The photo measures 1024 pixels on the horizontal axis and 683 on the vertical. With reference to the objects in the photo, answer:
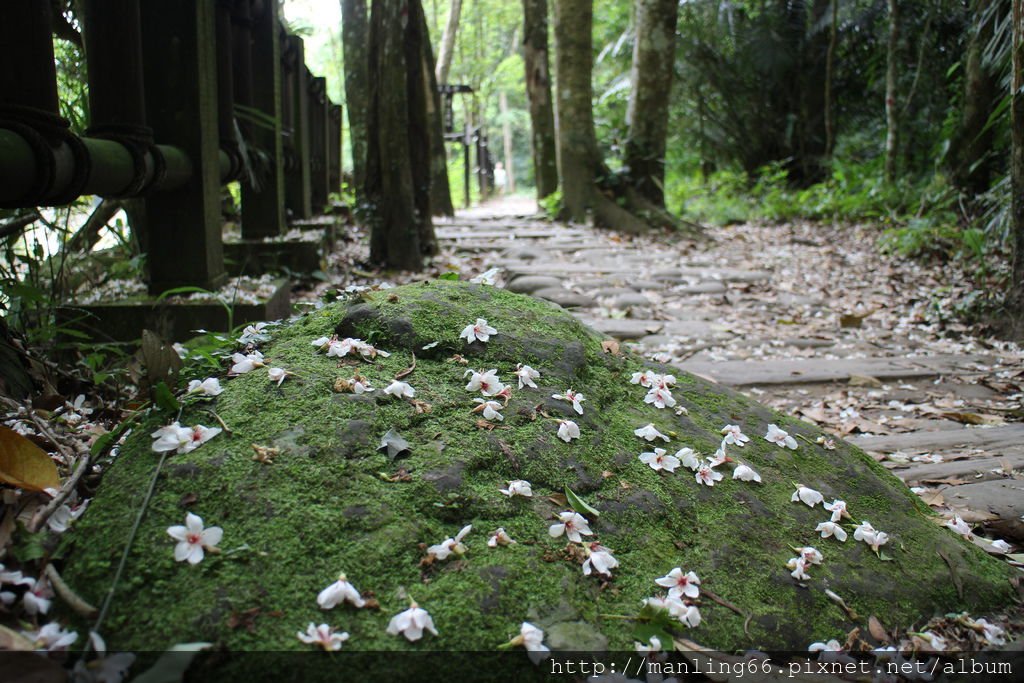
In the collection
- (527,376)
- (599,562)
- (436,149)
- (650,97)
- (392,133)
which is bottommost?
(599,562)

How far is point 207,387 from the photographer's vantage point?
1716mm

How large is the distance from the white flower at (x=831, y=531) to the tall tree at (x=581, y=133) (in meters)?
7.62

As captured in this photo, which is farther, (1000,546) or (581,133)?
(581,133)

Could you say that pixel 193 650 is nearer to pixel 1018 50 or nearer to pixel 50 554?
pixel 50 554

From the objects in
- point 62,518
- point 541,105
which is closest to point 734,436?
point 62,518

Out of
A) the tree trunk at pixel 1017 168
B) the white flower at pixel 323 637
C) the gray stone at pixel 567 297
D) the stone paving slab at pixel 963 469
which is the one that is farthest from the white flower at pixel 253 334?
the tree trunk at pixel 1017 168

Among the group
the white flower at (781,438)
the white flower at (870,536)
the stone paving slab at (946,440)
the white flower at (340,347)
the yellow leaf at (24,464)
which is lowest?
the stone paving slab at (946,440)

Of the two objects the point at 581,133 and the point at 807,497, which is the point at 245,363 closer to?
the point at 807,497

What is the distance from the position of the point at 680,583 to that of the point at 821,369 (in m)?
2.81

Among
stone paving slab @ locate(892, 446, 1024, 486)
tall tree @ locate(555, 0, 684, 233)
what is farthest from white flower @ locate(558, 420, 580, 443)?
tall tree @ locate(555, 0, 684, 233)

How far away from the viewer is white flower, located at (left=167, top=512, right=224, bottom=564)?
4.22 ft

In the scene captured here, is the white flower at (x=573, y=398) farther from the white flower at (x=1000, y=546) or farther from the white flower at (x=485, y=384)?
the white flower at (x=1000, y=546)

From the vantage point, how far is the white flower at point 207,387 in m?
1.72

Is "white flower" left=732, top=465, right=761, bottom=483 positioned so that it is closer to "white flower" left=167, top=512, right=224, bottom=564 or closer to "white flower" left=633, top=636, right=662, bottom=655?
"white flower" left=633, top=636, right=662, bottom=655
